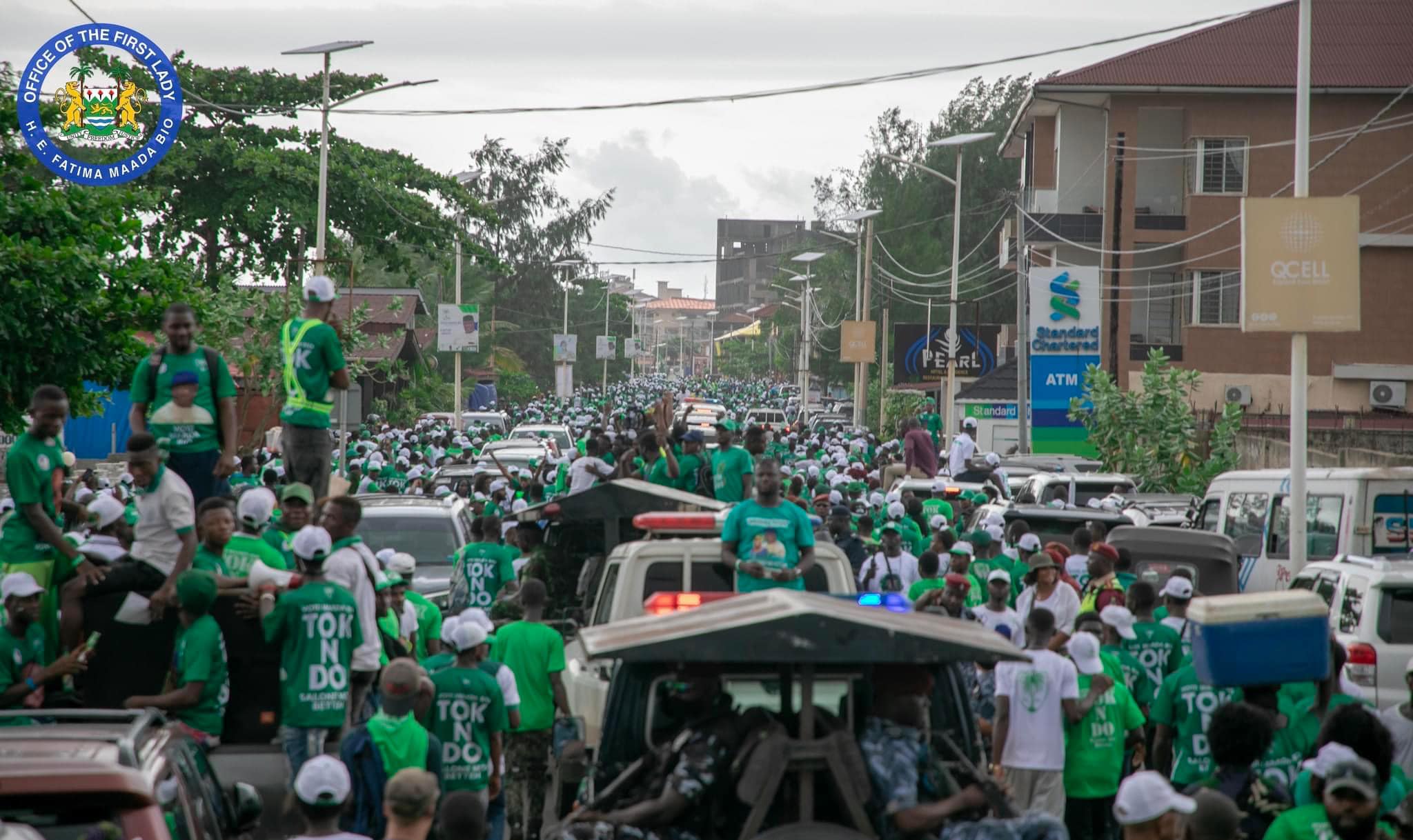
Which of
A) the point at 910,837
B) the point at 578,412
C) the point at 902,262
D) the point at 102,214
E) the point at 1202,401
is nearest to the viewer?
the point at 910,837

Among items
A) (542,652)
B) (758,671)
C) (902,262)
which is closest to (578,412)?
(902,262)

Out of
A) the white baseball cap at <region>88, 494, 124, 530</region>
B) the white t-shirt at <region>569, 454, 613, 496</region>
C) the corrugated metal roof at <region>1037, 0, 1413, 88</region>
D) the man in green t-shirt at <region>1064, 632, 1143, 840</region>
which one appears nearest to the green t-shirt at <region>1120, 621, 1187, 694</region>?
the man in green t-shirt at <region>1064, 632, 1143, 840</region>

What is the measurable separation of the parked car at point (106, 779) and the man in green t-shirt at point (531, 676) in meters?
3.49

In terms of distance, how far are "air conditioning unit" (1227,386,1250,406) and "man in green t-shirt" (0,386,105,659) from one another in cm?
3331

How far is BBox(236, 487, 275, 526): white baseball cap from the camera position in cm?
837

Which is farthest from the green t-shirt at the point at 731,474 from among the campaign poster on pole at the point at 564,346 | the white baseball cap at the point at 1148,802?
the campaign poster on pole at the point at 564,346

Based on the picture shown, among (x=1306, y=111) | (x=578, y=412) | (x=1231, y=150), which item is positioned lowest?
(x=578, y=412)

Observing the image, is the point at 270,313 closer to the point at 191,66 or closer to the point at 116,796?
the point at 191,66

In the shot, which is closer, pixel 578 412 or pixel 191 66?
pixel 191 66

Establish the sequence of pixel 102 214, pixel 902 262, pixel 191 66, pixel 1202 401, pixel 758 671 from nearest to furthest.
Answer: pixel 758 671
pixel 102 214
pixel 191 66
pixel 1202 401
pixel 902 262

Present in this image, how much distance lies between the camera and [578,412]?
55.6m

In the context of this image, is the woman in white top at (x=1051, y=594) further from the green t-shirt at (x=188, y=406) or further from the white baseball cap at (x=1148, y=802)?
the white baseball cap at (x=1148, y=802)

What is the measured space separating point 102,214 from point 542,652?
392 inches

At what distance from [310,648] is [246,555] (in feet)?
2.84
